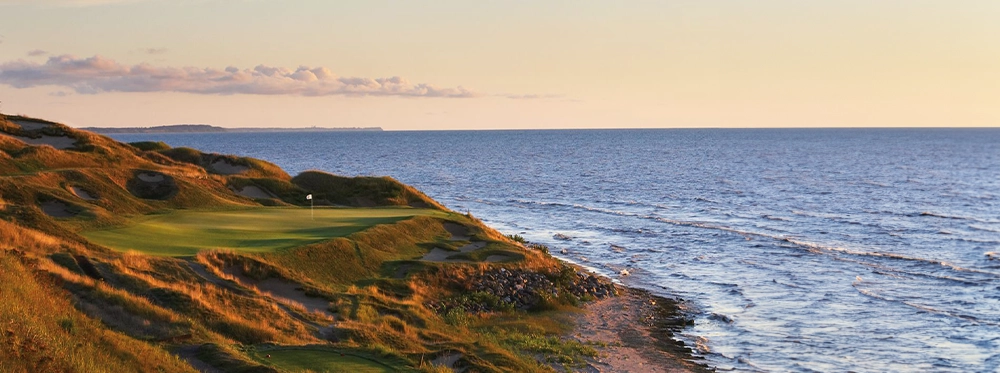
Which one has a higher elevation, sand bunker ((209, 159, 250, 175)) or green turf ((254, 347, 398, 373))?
sand bunker ((209, 159, 250, 175))

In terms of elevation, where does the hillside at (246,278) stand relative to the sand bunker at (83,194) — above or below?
below

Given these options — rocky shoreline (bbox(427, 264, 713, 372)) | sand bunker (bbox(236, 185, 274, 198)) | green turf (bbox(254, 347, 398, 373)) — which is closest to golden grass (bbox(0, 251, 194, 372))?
green turf (bbox(254, 347, 398, 373))

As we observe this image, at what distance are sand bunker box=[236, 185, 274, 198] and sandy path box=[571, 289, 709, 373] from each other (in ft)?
67.2

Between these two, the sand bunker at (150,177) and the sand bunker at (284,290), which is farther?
the sand bunker at (150,177)

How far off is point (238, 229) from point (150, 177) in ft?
33.2

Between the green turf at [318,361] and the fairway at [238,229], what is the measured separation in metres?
9.75

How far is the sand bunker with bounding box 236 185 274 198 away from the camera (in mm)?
45594

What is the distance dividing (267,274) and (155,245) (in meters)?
3.76

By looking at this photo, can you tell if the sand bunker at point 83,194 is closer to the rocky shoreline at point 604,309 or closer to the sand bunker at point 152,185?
the sand bunker at point 152,185

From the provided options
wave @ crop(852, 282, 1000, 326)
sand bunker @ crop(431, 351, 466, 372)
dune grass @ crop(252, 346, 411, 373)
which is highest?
dune grass @ crop(252, 346, 411, 373)

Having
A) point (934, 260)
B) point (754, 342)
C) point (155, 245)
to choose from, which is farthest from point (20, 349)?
point (934, 260)

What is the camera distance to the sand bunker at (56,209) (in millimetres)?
29031

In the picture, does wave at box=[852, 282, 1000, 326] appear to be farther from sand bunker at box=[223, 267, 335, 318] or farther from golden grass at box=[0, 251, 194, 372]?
golden grass at box=[0, 251, 194, 372]

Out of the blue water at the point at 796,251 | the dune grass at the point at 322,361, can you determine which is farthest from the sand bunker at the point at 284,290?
the blue water at the point at 796,251
